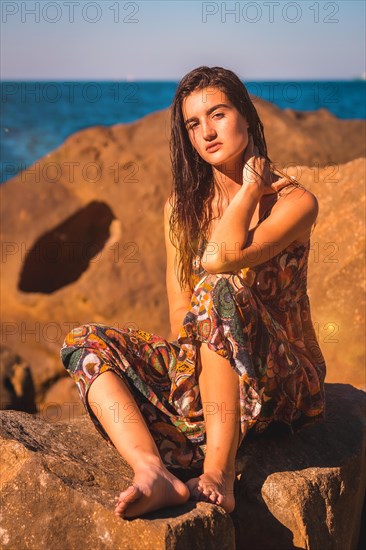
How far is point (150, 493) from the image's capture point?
246cm

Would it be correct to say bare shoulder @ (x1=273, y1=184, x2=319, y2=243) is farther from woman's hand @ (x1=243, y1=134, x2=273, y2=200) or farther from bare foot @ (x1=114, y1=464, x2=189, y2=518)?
bare foot @ (x1=114, y1=464, x2=189, y2=518)

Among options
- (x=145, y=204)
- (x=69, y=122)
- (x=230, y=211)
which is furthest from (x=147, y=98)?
(x=230, y=211)

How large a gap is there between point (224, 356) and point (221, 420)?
0.20 metres

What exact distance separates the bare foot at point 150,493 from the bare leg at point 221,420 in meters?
0.15

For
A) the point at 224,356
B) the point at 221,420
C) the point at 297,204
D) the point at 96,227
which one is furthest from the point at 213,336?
the point at 96,227

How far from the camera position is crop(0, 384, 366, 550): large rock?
2.47m

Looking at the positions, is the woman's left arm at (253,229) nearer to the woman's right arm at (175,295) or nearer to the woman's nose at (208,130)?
the woman's nose at (208,130)

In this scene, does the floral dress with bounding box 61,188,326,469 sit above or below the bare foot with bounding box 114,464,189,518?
above

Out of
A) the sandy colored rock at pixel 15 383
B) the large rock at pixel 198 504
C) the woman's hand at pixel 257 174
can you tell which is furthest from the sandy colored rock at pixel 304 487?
the sandy colored rock at pixel 15 383

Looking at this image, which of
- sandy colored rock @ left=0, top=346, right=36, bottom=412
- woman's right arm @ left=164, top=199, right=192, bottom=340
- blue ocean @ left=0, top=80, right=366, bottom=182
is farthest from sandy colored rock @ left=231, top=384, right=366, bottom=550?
blue ocean @ left=0, top=80, right=366, bottom=182

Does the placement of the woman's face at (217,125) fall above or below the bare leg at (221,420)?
above

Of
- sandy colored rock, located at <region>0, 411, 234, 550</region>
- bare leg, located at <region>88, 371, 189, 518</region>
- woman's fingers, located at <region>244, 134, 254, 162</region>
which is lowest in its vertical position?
sandy colored rock, located at <region>0, 411, 234, 550</region>

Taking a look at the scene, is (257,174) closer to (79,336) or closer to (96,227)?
(79,336)

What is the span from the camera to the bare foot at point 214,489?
261cm
